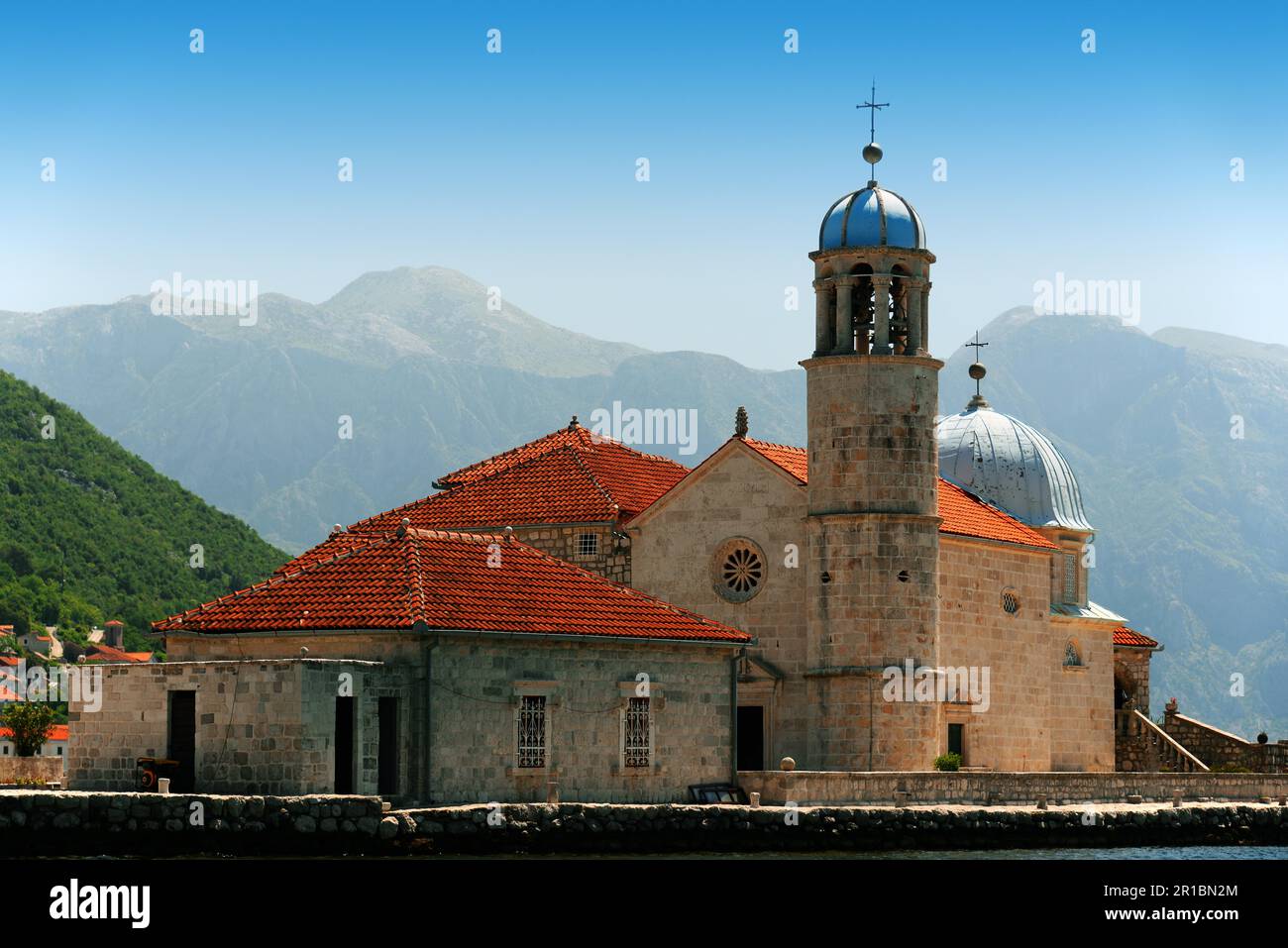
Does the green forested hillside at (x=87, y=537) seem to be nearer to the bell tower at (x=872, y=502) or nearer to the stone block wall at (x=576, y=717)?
the bell tower at (x=872, y=502)

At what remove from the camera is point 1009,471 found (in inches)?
2403

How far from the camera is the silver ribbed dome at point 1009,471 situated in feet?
200

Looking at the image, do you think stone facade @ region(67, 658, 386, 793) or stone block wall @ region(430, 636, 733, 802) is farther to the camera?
stone block wall @ region(430, 636, 733, 802)

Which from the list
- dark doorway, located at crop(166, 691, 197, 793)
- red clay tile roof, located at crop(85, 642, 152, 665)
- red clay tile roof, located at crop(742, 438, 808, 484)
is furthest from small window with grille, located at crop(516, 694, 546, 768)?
red clay tile roof, located at crop(85, 642, 152, 665)

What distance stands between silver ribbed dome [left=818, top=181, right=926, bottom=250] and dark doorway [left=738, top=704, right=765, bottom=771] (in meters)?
10.0

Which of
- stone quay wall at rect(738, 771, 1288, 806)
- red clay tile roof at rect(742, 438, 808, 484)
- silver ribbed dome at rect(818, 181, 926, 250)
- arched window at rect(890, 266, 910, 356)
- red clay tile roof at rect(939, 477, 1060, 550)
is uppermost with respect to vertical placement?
silver ribbed dome at rect(818, 181, 926, 250)

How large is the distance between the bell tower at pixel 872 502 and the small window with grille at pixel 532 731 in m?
9.45

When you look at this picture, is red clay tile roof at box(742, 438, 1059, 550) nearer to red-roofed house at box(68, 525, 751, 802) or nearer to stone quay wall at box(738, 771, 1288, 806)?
stone quay wall at box(738, 771, 1288, 806)

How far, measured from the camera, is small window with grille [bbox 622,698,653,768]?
40031 mm

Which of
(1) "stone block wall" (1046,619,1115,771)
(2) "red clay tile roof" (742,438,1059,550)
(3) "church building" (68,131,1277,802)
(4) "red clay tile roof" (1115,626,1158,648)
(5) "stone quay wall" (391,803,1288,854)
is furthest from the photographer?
(4) "red clay tile roof" (1115,626,1158,648)
